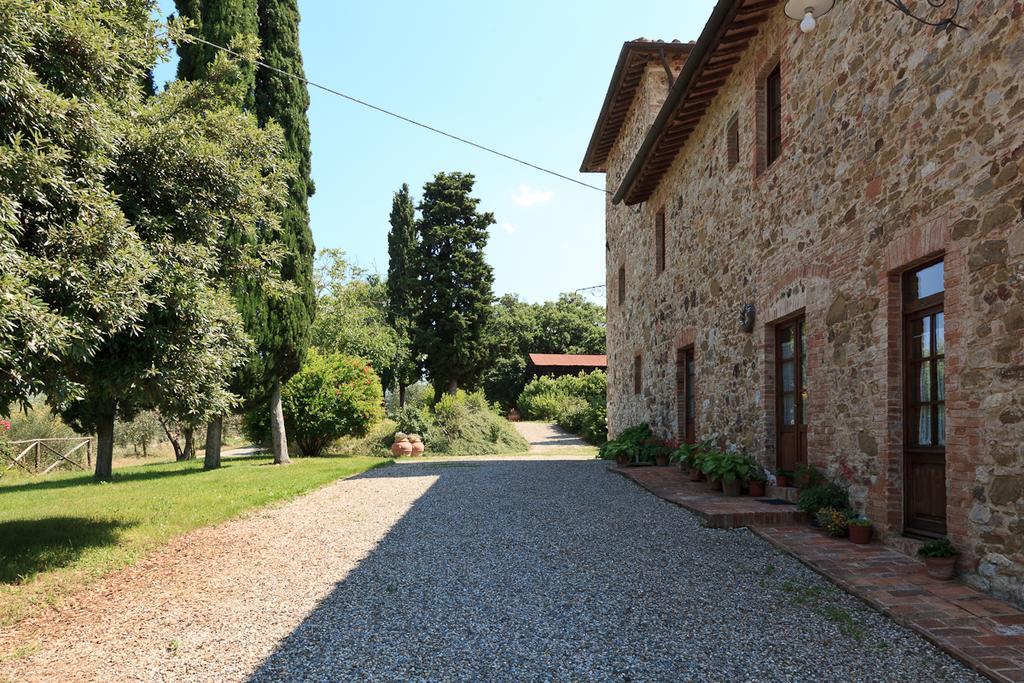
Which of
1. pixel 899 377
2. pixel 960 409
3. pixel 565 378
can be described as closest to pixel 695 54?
Result: pixel 899 377

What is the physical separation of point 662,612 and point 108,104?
19.2ft

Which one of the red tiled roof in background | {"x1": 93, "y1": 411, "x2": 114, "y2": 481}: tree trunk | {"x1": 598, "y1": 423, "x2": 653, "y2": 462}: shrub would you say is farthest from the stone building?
the red tiled roof in background

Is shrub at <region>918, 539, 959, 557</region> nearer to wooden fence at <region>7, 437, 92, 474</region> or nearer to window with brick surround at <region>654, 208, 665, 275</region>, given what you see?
window with brick surround at <region>654, 208, 665, 275</region>

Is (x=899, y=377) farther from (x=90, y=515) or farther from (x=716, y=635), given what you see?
(x=90, y=515)

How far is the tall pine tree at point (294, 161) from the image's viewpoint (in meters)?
13.7

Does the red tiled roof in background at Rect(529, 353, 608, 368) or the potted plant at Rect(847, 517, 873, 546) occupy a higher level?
the red tiled roof in background at Rect(529, 353, 608, 368)

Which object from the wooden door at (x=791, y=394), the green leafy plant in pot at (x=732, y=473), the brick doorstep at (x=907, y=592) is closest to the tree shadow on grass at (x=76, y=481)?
the green leafy plant in pot at (x=732, y=473)

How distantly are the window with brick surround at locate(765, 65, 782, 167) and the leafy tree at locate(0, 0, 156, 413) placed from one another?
262 inches

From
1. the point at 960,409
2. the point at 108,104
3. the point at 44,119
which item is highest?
the point at 108,104

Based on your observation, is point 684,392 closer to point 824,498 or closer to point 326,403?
point 824,498

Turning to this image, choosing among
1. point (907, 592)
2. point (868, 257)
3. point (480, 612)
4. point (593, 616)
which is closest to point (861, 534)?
point (907, 592)

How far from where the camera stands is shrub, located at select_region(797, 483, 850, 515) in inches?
231

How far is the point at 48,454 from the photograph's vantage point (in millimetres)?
16797

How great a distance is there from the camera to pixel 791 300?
Answer: 699 centimetres
